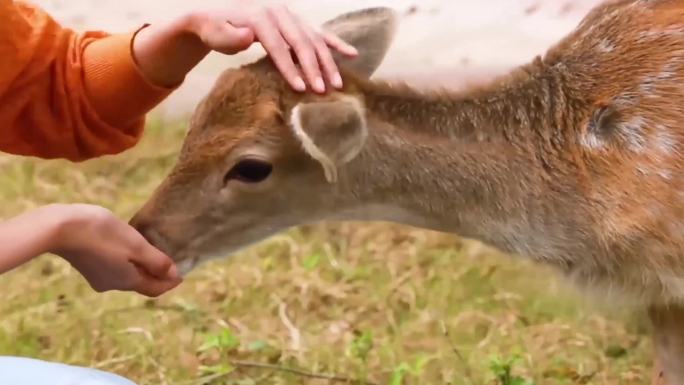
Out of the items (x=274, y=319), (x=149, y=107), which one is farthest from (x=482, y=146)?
(x=274, y=319)

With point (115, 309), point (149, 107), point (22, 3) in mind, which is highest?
point (22, 3)

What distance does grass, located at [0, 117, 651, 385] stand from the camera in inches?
93.9

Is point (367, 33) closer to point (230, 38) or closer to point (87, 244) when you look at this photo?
point (230, 38)

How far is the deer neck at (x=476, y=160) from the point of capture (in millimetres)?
1756

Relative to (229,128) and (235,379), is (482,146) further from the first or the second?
(235,379)

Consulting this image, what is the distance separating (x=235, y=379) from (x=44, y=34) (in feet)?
2.63

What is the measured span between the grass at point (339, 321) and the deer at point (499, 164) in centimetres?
44

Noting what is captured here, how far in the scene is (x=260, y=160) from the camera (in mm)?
1707

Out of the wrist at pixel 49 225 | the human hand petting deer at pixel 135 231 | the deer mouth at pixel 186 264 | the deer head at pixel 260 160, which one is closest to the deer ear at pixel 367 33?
the deer head at pixel 260 160

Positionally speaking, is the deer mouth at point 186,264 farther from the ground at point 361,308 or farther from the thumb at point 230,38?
the ground at point 361,308

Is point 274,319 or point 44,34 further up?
point 44,34

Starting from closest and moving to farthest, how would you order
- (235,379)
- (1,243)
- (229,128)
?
(1,243), (229,128), (235,379)

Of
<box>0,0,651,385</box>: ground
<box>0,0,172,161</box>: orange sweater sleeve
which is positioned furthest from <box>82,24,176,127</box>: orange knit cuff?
<box>0,0,651,385</box>: ground

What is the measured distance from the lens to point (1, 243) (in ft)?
5.00
